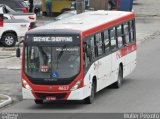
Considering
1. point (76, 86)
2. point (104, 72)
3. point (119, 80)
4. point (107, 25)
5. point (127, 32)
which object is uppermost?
point (107, 25)

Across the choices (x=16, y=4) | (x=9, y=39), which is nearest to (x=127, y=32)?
(x=9, y=39)

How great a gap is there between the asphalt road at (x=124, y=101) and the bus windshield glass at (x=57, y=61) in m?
1.10

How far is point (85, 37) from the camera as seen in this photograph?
2280 cm

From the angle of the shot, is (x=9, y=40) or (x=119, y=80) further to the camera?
(x=9, y=40)

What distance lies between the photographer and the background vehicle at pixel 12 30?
39.7m

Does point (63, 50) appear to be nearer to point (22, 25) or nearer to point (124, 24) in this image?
point (124, 24)

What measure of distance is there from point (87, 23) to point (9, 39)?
1627 centimetres

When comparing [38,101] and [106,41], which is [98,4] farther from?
[38,101]

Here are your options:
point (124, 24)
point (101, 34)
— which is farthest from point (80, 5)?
point (101, 34)

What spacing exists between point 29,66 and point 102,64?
10.0ft

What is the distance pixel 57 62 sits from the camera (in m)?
22.3

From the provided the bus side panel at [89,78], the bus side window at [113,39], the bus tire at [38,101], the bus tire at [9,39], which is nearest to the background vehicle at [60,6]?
the bus tire at [9,39]

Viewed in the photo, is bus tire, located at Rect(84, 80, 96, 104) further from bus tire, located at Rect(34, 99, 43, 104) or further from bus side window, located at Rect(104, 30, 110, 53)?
bus side window, located at Rect(104, 30, 110, 53)

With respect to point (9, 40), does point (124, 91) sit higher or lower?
higher
